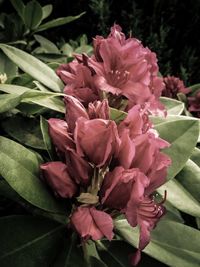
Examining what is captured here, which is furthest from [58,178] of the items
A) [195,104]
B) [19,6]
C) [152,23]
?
[152,23]

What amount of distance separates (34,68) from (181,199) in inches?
17.3

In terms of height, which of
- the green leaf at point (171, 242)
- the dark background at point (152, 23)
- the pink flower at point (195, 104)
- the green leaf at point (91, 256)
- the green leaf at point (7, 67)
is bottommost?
the dark background at point (152, 23)

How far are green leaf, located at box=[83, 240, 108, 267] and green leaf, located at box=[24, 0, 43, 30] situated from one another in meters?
0.96

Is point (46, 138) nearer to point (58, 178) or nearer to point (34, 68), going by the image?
point (58, 178)

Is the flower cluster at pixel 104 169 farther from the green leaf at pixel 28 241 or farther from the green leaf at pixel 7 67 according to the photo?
the green leaf at pixel 7 67

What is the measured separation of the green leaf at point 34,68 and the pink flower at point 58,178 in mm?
366

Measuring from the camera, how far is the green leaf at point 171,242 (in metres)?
0.77

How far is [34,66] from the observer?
1.07 metres

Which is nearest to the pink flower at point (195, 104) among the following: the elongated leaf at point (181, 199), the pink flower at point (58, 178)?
the elongated leaf at point (181, 199)

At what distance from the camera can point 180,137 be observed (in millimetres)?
858

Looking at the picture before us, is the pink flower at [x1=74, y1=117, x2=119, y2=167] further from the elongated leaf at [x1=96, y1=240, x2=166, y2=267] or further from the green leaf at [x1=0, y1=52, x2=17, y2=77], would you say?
the green leaf at [x1=0, y1=52, x2=17, y2=77]

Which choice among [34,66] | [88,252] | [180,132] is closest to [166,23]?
[34,66]

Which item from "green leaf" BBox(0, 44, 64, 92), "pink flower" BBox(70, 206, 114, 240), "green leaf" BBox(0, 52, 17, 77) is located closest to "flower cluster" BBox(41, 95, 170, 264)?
"pink flower" BBox(70, 206, 114, 240)

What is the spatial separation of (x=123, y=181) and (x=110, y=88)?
0.29 meters
